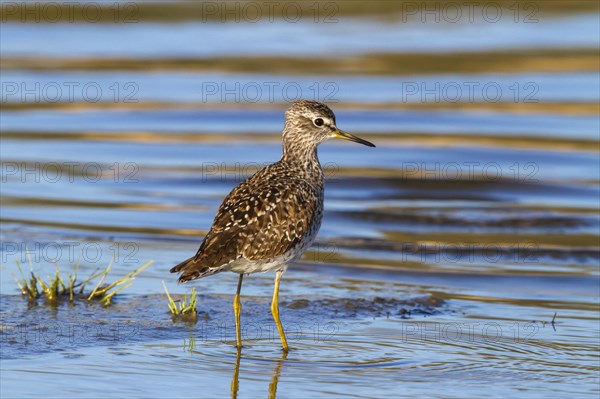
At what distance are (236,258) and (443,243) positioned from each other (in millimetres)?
4263

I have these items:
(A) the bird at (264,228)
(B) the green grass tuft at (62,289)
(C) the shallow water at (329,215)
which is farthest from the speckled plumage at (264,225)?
(B) the green grass tuft at (62,289)

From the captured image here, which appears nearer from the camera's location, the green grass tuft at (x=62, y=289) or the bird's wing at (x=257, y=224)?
the bird's wing at (x=257, y=224)

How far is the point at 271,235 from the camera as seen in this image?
8859 millimetres

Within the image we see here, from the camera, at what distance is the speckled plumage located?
8.61 meters

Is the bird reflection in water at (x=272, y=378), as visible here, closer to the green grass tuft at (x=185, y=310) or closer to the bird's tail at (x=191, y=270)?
the bird's tail at (x=191, y=270)

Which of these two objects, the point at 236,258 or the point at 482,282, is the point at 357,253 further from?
the point at 236,258

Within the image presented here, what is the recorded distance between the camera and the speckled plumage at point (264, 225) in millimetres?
8609

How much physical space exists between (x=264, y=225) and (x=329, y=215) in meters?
4.89

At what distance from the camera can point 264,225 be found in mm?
8859

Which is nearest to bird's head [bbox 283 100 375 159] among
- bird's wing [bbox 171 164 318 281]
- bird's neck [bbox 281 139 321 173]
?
bird's neck [bbox 281 139 321 173]

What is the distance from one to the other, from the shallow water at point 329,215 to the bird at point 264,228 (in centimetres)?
57

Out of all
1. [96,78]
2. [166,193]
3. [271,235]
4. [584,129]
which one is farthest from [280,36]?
[271,235]

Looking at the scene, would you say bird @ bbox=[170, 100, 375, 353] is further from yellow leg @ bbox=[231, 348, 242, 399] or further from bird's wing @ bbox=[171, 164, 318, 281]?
yellow leg @ bbox=[231, 348, 242, 399]

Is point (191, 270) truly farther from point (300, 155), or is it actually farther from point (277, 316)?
point (300, 155)
